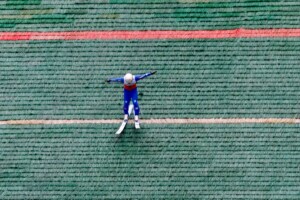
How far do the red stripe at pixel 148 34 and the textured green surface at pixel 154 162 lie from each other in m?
0.74

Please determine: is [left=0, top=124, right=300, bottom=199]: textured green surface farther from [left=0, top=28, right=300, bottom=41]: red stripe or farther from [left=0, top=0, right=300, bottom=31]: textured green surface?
[left=0, top=0, right=300, bottom=31]: textured green surface

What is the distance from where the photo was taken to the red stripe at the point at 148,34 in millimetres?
4523

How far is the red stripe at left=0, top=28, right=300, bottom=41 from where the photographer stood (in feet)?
14.8

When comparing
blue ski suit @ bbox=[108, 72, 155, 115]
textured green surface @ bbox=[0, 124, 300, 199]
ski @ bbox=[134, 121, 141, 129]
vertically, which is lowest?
textured green surface @ bbox=[0, 124, 300, 199]

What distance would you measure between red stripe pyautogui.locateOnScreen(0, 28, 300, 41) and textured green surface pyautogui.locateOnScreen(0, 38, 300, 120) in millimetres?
46

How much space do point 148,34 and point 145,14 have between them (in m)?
0.17

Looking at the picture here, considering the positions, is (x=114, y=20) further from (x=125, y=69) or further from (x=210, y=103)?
(x=210, y=103)

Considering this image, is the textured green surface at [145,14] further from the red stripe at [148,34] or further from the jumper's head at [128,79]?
the jumper's head at [128,79]

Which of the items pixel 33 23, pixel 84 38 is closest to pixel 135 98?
pixel 84 38

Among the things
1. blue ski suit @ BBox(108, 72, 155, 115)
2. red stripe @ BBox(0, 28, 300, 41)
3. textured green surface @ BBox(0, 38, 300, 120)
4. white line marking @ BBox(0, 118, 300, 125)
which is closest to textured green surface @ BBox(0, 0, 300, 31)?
red stripe @ BBox(0, 28, 300, 41)

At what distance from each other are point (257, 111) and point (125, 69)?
112 centimetres

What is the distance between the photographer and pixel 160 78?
4.51m

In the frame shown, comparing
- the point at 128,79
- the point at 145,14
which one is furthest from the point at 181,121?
the point at 145,14

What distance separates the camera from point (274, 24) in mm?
4531
